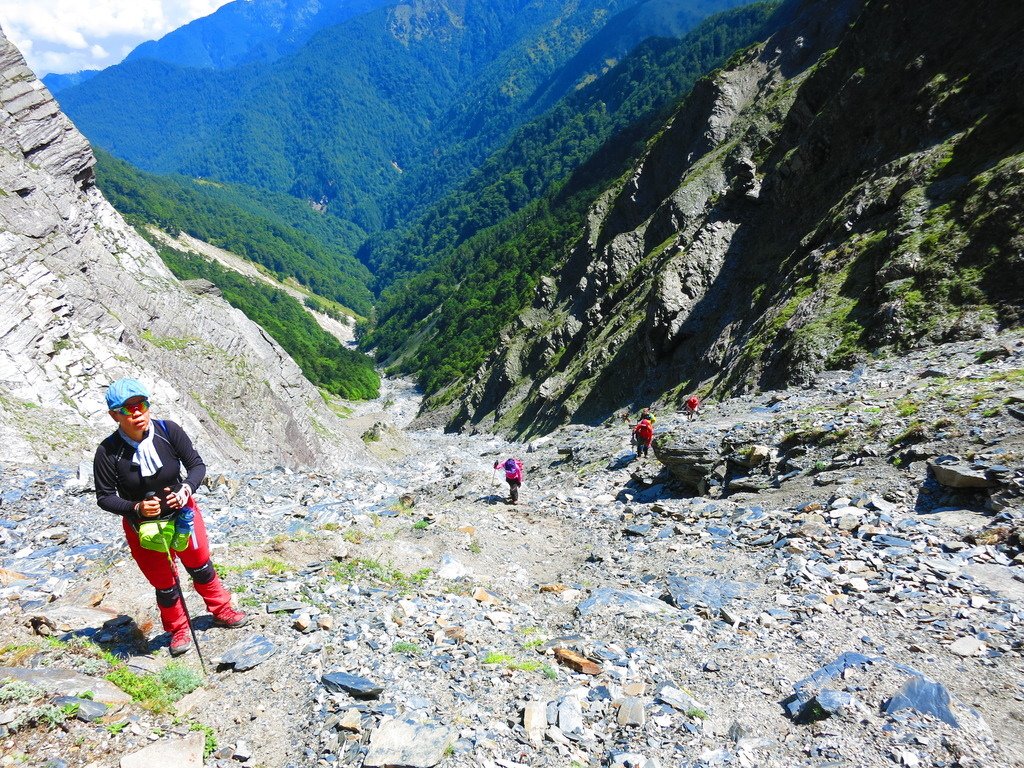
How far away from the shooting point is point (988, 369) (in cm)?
1426

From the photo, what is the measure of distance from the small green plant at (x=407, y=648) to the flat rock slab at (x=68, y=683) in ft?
9.09

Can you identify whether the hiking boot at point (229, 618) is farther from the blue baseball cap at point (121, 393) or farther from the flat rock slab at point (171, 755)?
the blue baseball cap at point (121, 393)

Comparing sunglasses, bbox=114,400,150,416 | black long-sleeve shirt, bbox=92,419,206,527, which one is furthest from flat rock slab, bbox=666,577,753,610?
sunglasses, bbox=114,400,150,416

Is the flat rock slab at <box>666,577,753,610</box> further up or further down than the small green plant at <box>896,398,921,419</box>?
further down

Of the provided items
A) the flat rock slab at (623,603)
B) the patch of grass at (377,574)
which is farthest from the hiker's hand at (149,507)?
the flat rock slab at (623,603)

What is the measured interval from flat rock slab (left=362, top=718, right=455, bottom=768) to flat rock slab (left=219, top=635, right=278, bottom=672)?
6.33 ft

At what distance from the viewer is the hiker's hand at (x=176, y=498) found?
20.0 feet

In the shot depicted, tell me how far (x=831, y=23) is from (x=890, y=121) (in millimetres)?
31736

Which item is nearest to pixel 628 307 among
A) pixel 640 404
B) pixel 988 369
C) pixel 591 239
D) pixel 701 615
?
pixel 640 404

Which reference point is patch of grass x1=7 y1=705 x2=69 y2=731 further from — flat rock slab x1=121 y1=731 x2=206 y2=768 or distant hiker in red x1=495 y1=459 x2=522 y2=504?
distant hiker in red x1=495 y1=459 x2=522 y2=504

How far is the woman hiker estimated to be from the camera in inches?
232

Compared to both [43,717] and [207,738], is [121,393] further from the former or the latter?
[207,738]

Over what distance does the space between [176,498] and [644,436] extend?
49.6 feet

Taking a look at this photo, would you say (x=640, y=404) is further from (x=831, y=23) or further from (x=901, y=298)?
(x=831, y=23)
